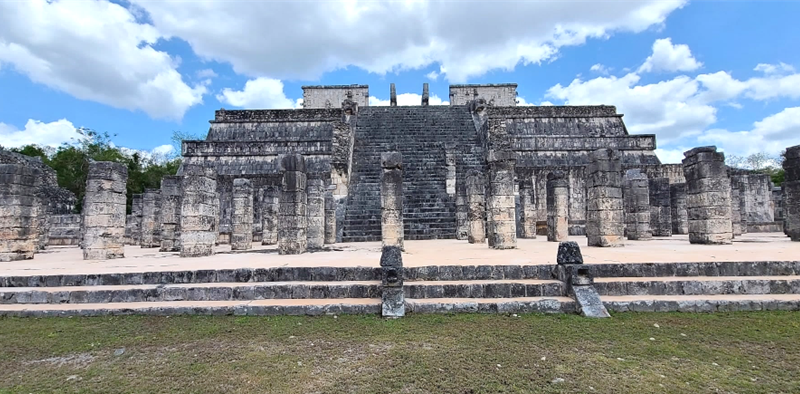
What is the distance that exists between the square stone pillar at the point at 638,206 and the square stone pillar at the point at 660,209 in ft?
7.56

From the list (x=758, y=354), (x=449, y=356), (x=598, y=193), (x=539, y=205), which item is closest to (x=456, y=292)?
(x=449, y=356)

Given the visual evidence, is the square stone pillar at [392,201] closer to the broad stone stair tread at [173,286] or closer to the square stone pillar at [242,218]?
the broad stone stair tread at [173,286]

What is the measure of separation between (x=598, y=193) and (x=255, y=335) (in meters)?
9.83

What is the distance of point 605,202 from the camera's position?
36.5 ft

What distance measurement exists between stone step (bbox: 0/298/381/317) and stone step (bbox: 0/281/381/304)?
0.45ft

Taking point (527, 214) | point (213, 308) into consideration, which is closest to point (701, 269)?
point (213, 308)

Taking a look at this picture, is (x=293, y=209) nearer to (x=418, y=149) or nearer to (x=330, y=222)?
(x=330, y=222)

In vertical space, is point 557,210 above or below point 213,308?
above

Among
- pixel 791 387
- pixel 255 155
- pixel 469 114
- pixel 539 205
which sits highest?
pixel 469 114

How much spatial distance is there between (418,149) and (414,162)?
133cm

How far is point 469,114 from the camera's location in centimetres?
2412

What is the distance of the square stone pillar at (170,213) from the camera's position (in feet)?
40.9

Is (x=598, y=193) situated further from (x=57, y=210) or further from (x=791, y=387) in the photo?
(x=57, y=210)

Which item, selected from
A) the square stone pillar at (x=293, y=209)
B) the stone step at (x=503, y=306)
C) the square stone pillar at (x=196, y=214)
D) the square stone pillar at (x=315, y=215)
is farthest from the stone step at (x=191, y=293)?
the square stone pillar at (x=315, y=215)
